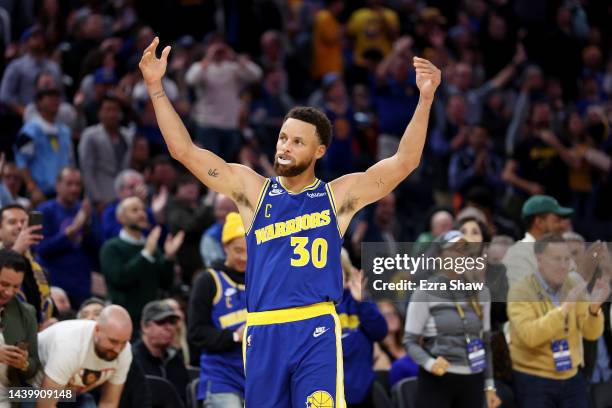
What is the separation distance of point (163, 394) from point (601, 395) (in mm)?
3715

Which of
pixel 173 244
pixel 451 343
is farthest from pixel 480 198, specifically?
pixel 451 343

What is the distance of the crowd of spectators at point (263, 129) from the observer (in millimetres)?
A: 10820

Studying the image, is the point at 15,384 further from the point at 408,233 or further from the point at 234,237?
the point at 408,233

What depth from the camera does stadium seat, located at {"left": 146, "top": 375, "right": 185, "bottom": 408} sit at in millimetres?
9352

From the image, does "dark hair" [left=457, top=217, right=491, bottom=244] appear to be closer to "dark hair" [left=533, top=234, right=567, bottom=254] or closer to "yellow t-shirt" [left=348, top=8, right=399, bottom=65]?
"dark hair" [left=533, top=234, right=567, bottom=254]

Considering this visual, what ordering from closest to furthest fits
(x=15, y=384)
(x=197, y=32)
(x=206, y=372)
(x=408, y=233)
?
(x=15, y=384)
(x=206, y=372)
(x=408, y=233)
(x=197, y=32)

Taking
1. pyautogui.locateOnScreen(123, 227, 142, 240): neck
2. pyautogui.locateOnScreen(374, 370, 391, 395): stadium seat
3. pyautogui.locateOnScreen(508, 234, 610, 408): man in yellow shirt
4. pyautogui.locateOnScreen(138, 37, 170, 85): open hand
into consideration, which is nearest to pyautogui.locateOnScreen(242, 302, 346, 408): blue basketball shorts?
pyautogui.locateOnScreen(138, 37, 170, 85): open hand

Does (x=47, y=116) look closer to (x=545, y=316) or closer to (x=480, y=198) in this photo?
(x=480, y=198)

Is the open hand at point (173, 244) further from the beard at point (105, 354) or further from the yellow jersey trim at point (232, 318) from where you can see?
the beard at point (105, 354)

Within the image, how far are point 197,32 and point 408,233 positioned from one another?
5.19 m

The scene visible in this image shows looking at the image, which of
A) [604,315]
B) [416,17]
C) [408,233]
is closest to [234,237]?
[604,315]

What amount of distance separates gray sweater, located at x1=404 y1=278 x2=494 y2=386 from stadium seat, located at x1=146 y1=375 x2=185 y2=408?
6.02 ft

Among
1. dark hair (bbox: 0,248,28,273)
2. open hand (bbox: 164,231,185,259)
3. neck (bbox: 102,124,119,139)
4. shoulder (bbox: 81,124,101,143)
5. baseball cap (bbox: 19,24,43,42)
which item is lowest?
dark hair (bbox: 0,248,28,273)

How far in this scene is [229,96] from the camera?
600 inches
